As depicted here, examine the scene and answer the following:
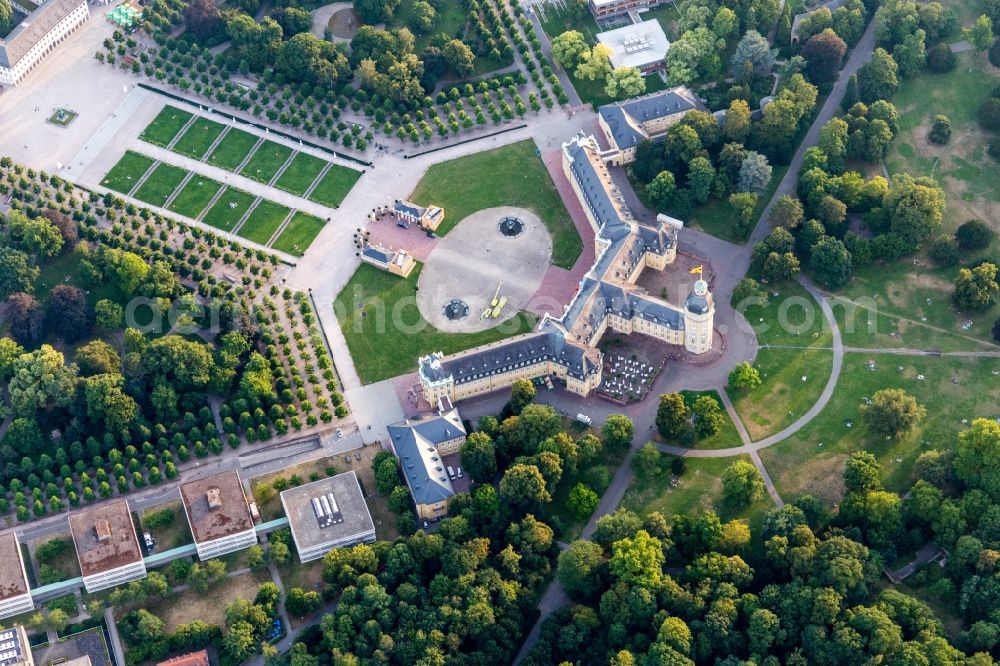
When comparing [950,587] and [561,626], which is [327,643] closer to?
[561,626]

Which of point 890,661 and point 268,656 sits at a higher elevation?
point 268,656

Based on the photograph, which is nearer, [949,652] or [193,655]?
[949,652]

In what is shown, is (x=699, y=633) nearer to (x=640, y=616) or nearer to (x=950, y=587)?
(x=640, y=616)

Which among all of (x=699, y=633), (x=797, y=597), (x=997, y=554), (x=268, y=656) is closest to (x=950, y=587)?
(x=997, y=554)

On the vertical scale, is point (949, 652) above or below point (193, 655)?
below

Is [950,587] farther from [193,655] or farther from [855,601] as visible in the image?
[193,655]

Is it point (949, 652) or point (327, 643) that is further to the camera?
point (327, 643)

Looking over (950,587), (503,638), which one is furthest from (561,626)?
(950,587)
